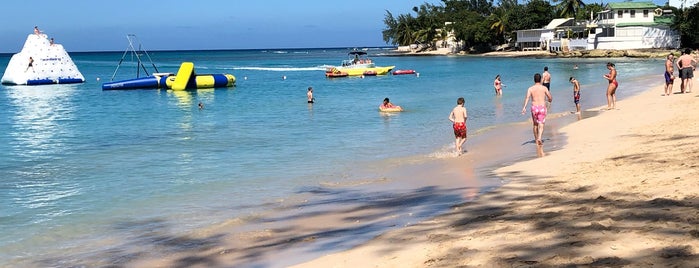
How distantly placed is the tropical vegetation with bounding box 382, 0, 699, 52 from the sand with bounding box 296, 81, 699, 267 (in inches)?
2945

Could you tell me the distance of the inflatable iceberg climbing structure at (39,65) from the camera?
61.8 m

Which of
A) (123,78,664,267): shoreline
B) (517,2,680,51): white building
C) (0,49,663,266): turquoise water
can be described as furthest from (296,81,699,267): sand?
(517,2,680,51): white building

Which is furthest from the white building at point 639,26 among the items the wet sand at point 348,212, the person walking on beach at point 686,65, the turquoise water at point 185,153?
the wet sand at point 348,212

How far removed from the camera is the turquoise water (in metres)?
10.9

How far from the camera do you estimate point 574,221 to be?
744cm

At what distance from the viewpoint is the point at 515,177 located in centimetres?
1180

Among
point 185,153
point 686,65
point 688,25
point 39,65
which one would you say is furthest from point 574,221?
point 688,25

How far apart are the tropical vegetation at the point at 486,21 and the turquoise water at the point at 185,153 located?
5145 centimetres

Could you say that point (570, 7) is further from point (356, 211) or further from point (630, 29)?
point (356, 211)

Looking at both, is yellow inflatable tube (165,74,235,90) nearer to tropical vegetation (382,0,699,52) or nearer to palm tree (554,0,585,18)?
tropical vegetation (382,0,699,52)

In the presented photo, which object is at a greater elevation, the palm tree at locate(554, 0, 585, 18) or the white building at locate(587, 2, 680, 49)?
the palm tree at locate(554, 0, 585, 18)

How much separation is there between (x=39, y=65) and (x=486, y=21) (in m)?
85.1

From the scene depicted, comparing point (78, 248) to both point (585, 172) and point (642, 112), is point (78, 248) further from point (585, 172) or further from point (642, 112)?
point (642, 112)

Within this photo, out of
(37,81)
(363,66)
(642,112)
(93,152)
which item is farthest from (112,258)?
(37,81)
